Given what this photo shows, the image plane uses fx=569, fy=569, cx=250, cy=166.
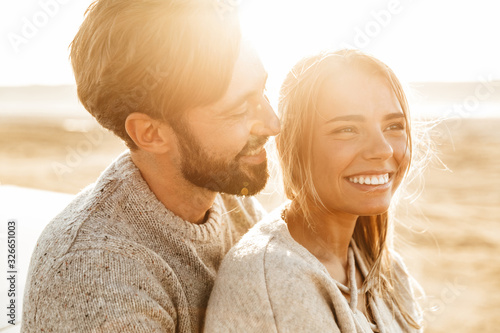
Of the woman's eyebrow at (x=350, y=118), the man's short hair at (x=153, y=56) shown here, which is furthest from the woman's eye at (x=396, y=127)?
the man's short hair at (x=153, y=56)

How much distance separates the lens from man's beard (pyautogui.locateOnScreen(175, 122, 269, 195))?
2027mm

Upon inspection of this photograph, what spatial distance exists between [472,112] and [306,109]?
37.3ft

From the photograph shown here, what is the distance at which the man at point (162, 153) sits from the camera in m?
1.68

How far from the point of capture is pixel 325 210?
2037 mm

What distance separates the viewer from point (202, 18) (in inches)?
77.6

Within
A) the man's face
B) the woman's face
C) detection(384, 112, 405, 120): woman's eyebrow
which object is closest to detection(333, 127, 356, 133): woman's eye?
the woman's face

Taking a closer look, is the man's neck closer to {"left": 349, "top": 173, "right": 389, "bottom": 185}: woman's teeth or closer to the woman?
the woman

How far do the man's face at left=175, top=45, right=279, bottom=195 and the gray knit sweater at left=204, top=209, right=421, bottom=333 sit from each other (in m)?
0.26

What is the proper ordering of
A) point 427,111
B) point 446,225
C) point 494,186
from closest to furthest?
point 446,225 → point 494,186 → point 427,111

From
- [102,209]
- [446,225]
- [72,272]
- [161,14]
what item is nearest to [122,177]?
[102,209]

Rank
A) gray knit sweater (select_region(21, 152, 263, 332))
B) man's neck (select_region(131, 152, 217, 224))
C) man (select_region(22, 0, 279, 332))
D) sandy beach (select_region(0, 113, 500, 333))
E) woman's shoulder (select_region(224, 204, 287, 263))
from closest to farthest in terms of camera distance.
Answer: gray knit sweater (select_region(21, 152, 263, 332))
man (select_region(22, 0, 279, 332))
woman's shoulder (select_region(224, 204, 287, 263))
man's neck (select_region(131, 152, 217, 224))
sandy beach (select_region(0, 113, 500, 333))

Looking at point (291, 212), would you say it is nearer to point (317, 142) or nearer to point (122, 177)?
point (317, 142)

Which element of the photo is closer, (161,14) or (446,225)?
(161,14)

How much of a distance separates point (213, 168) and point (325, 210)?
0.43 meters
